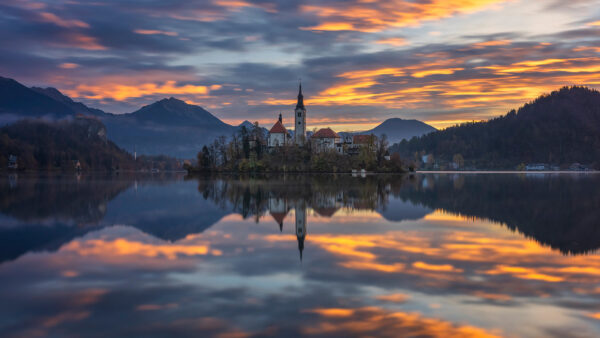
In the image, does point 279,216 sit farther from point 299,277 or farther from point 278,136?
point 278,136

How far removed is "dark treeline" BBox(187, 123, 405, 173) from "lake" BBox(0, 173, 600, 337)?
126m

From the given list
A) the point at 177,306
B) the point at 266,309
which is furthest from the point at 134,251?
the point at 266,309

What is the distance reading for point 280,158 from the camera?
6590 inches

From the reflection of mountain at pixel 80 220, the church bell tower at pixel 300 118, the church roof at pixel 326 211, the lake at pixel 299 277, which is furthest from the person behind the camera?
the church bell tower at pixel 300 118

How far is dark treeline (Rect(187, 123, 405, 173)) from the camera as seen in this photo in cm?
15412

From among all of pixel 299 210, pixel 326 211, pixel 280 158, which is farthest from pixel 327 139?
pixel 326 211

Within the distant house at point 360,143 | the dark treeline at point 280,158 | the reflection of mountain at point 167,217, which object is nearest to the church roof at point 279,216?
the reflection of mountain at point 167,217

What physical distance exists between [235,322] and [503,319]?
5.64 metres

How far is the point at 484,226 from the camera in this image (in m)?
25.1

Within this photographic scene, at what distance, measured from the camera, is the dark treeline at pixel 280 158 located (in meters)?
154

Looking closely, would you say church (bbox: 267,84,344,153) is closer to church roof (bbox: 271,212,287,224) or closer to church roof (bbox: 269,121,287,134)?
church roof (bbox: 269,121,287,134)

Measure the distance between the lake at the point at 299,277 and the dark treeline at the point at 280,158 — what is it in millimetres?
125697

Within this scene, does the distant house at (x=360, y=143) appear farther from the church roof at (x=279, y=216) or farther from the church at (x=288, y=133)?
the church roof at (x=279, y=216)

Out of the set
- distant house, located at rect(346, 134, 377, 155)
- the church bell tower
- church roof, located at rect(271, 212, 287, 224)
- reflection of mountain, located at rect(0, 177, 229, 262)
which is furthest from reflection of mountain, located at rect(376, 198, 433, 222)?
the church bell tower
